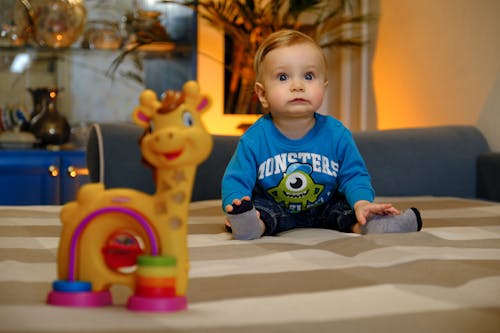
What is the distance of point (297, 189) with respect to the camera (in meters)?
1.65

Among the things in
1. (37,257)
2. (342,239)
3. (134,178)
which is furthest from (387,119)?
(37,257)

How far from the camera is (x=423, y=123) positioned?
3117mm

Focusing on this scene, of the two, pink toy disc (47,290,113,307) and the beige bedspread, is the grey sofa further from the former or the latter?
pink toy disc (47,290,113,307)

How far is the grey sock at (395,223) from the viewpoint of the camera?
4.90 ft

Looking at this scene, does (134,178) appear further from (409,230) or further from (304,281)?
(304,281)

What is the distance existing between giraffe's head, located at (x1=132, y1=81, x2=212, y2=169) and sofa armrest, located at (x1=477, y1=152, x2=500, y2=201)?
5.47ft

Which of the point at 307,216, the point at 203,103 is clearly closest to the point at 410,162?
the point at 307,216

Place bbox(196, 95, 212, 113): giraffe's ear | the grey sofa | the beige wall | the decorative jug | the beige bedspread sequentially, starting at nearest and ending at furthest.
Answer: the beige bedspread
bbox(196, 95, 212, 113): giraffe's ear
the grey sofa
the beige wall
the decorative jug

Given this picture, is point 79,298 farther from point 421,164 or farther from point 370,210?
point 421,164

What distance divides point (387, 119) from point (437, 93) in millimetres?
503

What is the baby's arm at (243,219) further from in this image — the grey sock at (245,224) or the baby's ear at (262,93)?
the baby's ear at (262,93)

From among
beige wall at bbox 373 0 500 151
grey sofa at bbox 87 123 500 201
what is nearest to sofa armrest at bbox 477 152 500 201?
grey sofa at bbox 87 123 500 201

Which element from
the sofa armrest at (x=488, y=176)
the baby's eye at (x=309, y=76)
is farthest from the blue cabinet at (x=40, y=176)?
the baby's eye at (x=309, y=76)

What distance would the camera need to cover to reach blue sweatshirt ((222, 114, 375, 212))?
1640 millimetres
